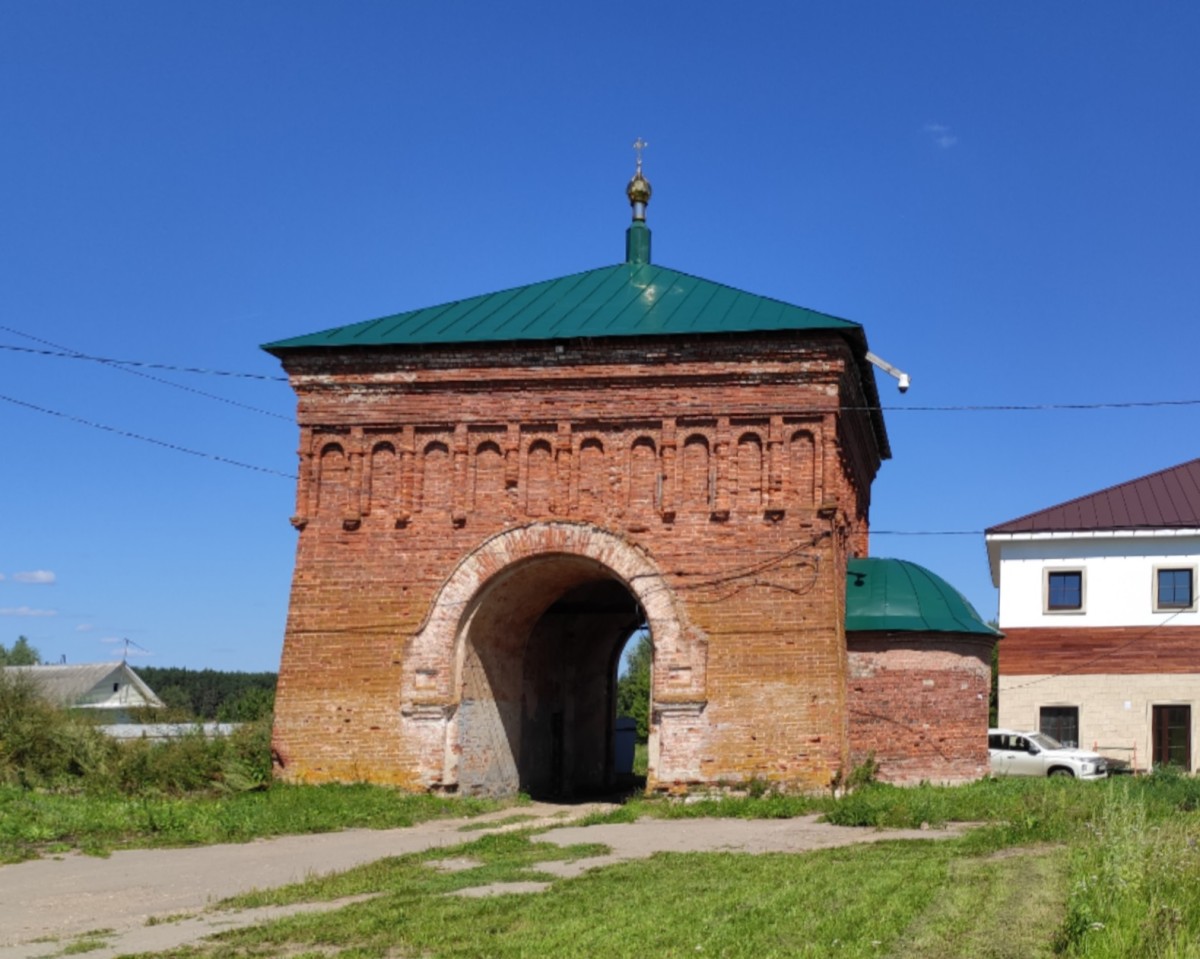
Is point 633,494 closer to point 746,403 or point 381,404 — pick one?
point 746,403

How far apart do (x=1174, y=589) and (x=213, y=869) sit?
71.5ft

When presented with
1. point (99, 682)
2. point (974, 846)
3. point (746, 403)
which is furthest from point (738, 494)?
point (99, 682)

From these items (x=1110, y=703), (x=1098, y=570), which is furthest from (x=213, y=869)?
(x=1098, y=570)

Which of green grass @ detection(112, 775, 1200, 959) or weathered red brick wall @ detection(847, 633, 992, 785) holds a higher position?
weathered red brick wall @ detection(847, 633, 992, 785)

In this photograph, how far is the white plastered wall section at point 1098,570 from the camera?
1126 inches

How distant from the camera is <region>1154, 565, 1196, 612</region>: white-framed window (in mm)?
28484

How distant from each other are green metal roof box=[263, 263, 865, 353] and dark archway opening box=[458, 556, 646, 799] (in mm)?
3604

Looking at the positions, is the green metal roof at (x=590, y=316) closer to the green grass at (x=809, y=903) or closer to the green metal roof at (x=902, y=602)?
the green metal roof at (x=902, y=602)

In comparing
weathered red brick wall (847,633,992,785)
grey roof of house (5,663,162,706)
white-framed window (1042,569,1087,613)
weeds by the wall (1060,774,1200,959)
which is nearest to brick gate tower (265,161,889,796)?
weathered red brick wall (847,633,992,785)

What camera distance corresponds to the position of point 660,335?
65.9ft

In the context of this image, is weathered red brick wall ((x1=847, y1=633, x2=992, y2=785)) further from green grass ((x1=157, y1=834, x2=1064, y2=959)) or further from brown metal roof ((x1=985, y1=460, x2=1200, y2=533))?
brown metal roof ((x1=985, y1=460, x2=1200, y2=533))

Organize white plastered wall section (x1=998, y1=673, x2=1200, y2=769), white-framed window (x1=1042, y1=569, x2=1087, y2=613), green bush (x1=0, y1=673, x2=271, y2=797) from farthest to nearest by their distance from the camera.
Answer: white-framed window (x1=1042, y1=569, x2=1087, y2=613)
white plastered wall section (x1=998, y1=673, x2=1200, y2=769)
green bush (x1=0, y1=673, x2=271, y2=797)

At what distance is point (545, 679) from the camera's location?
24.8 metres

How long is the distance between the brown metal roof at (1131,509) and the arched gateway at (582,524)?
9.74m
